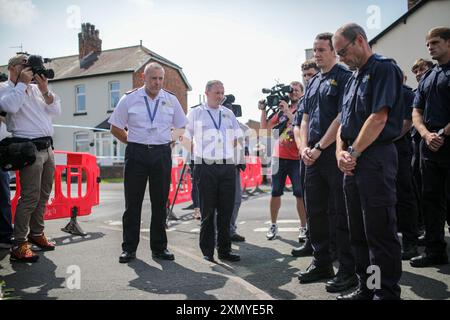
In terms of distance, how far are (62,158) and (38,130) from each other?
1704mm

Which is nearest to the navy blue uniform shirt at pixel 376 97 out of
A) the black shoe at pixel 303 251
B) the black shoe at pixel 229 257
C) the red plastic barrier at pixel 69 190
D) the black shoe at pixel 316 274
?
the black shoe at pixel 316 274

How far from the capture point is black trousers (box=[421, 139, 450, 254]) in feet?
13.7

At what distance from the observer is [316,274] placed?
12.3 feet

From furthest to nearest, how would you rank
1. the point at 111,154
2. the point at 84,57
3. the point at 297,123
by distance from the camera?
1. the point at 84,57
2. the point at 111,154
3. the point at 297,123

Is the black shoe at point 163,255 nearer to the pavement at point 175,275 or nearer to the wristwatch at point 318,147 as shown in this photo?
the pavement at point 175,275

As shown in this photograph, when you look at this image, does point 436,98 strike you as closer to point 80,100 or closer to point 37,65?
point 37,65

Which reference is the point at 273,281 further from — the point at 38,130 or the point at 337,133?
the point at 38,130

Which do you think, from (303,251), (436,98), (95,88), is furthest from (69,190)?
(95,88)

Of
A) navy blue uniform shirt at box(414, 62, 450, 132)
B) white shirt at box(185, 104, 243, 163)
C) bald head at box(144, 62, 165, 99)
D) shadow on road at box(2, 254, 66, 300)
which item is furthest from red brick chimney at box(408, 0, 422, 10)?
shadow on road at box(2, 254, 66, 300)

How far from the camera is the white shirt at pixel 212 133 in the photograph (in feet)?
15.9

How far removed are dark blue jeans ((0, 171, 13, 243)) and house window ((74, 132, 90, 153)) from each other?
83.9 ft
